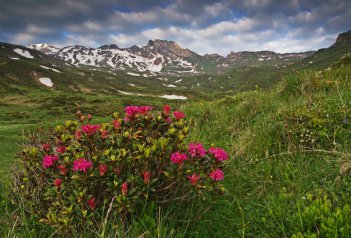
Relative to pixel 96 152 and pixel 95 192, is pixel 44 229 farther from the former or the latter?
pixel 96 152

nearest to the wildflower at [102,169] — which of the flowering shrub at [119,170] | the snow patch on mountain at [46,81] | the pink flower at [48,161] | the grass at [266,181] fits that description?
the flowering shrub at [119,170]

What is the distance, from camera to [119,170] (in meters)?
4.05

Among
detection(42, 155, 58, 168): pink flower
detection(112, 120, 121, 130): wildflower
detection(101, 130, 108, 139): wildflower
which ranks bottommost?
detection(42, 155, 58, 168): pink flower

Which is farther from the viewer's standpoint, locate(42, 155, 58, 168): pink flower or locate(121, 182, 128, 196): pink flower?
locate(42, 155, 58, 168): pink flower

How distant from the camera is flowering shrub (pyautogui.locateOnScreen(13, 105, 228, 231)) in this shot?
390cm

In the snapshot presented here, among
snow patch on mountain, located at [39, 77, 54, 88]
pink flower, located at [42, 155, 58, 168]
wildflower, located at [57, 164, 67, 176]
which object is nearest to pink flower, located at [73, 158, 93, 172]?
wildflower, located at [57, 164, 67, 176]

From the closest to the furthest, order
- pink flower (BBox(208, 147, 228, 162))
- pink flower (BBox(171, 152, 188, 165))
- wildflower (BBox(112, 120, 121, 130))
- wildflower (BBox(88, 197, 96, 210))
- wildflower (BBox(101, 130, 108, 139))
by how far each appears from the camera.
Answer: wildflower (BBox(88, 197, 96, 210)) < pink flower (BBox(171, 152, 188, 165)) < pink flower (BBox(208, 147, 228, 162)) < wildflower (BBox(101, 130, 108, 139)) < wildflower (BBox(112, 120, 121, 130))

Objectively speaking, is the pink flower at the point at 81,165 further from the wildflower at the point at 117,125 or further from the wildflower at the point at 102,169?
the wildflower at the point at 117,125

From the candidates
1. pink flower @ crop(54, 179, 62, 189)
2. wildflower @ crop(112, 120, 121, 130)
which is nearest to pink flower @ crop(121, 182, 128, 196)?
pink flower @ crop(54, 179, 62, 189)

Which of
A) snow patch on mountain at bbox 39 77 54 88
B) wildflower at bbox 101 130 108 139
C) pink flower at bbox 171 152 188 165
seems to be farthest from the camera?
snow patch on mountain at bbox 39 77 54 88

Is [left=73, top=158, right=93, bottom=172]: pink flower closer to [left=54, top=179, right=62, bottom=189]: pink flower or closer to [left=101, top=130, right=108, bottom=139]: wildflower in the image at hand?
[left=54, top=179, right=62, bottom=189]: pink flower

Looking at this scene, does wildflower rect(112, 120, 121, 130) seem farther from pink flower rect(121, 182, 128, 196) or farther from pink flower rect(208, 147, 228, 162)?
pink flower rect(208, 147, 228, 162)

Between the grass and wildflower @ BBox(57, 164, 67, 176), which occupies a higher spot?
wildflower @ BBox(57, 164, 67, 176)

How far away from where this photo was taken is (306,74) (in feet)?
36.8
